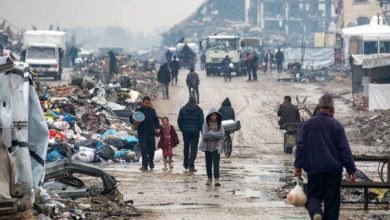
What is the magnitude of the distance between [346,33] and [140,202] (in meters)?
42.8

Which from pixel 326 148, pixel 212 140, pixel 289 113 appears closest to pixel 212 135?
pixel 212 140

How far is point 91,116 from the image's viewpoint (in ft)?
103

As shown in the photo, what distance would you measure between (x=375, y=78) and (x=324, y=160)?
1135 inches

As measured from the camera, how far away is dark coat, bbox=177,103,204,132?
22531 mm

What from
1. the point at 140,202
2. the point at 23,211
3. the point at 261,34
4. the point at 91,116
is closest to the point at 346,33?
the point at 91,116

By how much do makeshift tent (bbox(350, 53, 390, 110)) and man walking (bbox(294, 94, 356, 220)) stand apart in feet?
87.6

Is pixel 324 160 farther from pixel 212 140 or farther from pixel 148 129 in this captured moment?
pixel 148 129

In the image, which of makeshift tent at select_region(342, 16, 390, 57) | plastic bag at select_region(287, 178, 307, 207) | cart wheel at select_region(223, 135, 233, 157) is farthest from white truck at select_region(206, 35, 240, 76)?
plastic bag at select_region(287, 178, 307, 207)

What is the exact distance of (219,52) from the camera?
65.4m

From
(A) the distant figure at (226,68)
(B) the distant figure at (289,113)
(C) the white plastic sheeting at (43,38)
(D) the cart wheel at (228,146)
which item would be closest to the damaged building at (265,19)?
(C) the white plastic sheeting at (43,38)

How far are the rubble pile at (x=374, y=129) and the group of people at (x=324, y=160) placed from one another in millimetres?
16797

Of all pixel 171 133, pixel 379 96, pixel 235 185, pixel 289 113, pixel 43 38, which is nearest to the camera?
pixel 235 185

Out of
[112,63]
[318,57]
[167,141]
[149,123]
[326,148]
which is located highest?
[326,148]

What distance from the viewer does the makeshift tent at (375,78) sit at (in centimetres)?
3925
